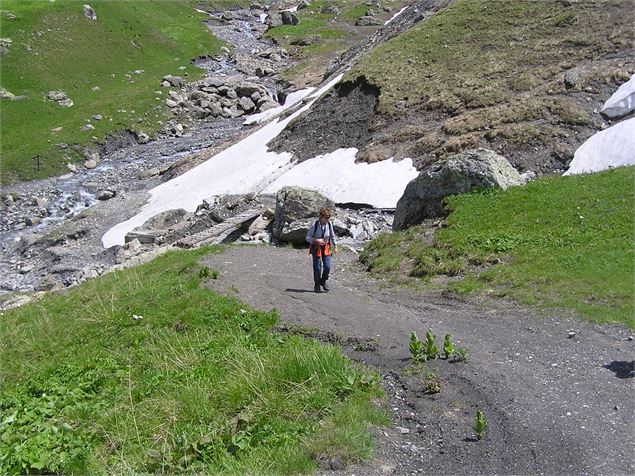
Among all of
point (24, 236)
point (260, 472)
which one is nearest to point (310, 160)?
point (24, 236)

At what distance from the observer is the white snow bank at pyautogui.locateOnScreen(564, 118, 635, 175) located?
24.4m

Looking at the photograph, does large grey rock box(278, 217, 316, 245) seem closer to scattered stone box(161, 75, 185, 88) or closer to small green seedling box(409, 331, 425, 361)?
small green seedling box(409, 331, 425, 361)

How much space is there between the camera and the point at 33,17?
80.2 meters

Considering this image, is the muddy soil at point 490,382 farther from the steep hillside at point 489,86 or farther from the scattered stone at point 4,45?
the scattered stone at point 4,45

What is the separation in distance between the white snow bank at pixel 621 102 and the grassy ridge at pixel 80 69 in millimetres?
42640

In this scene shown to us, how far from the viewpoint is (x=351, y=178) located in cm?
3219

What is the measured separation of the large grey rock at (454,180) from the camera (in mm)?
21953

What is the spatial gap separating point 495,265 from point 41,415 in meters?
12.2

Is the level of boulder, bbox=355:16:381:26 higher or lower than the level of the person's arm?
higher

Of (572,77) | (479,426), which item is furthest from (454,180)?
(479,426)

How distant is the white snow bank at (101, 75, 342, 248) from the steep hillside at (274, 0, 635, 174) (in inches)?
79.1

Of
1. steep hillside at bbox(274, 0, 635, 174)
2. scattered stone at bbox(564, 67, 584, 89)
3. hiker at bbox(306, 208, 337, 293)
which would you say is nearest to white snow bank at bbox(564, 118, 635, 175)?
steep hillside at bbox(274, 0, 635, 174)

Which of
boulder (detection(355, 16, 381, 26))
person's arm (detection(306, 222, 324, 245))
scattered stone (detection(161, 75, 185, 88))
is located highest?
boulder (detection(355, 16, 381, 26))

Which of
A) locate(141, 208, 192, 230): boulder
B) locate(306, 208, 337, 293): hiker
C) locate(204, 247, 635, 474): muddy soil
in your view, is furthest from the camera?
locate(141, 208, 192, 230): boulder
